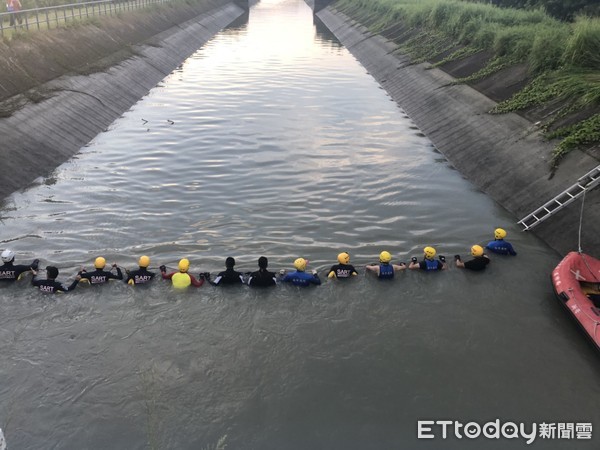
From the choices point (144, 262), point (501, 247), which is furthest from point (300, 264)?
point (501, 247)

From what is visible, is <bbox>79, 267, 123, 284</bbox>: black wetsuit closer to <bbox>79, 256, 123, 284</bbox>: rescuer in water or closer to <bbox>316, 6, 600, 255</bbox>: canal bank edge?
<bbox>79, 256, 123, 284</bbox>: rescuer in water

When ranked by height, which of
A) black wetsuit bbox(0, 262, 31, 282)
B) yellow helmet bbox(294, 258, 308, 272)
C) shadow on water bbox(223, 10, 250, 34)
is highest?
shadow on water bbox(223, 10, 250, 34)

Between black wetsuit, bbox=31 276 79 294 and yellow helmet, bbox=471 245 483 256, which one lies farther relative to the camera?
yellow helmet, bbox=471 245 483 256

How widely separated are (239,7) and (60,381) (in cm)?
12309

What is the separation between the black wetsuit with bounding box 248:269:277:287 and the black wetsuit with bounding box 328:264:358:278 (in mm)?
1765

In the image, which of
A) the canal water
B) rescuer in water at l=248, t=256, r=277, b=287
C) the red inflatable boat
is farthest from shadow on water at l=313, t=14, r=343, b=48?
rescuer in water at l=248, t=256, r=277, b=287

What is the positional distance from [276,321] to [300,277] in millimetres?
1727

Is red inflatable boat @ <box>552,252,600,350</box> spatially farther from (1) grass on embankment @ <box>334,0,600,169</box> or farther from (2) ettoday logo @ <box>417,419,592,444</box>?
(1) grass on embankment @ <box>334,0,600,169</box>

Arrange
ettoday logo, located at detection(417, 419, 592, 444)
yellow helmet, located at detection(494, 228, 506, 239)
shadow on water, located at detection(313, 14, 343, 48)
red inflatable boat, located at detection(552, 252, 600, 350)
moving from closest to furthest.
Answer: ettoday logo, located at detection(417, 419, 592, 444)
red inflatable boat, located at detection(552, 252, 600, 350)
yellow helmet, located at detection(494, 228, 506, 239)
shadow on water, located at detection(313, 14, 343, 48)

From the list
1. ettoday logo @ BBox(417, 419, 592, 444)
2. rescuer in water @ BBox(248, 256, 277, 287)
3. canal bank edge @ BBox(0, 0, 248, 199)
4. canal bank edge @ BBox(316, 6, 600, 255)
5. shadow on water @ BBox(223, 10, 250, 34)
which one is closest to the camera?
ettoday logo @ BBox(417, 419, 592, 444)

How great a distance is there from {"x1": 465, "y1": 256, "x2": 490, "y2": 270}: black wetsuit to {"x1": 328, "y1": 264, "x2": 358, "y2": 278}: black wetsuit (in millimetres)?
3404

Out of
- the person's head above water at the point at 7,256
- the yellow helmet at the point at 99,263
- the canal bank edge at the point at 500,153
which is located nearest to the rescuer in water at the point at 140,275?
the yellow helmet at the point at 99,263

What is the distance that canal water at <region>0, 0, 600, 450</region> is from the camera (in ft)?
30.0

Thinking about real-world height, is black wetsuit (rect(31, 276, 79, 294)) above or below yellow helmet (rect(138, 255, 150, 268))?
below
